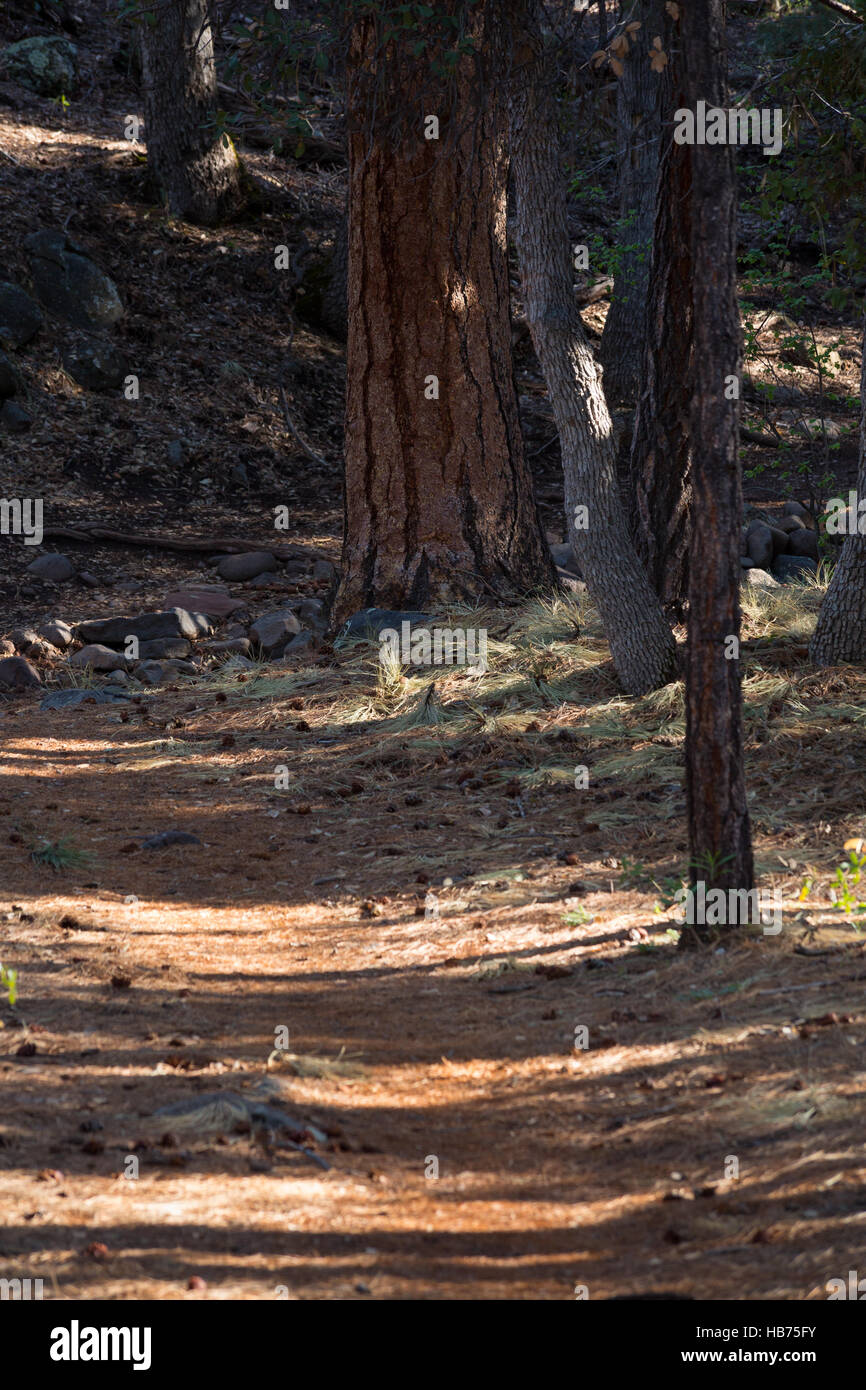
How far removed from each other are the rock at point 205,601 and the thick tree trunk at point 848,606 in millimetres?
4507

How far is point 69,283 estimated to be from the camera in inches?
517

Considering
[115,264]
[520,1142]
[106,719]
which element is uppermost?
[115,264]

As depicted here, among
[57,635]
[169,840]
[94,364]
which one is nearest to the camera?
[169,840]

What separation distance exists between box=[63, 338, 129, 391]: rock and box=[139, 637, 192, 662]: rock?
4969 mm

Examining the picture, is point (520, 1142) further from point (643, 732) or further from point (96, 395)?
point (96, 395)

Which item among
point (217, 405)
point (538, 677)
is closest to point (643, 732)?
point (538, 677)

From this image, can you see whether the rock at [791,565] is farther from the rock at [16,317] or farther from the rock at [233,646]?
the rock at [16,317]

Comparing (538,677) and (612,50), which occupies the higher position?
(612,50)

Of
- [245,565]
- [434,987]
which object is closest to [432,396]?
[245,565]

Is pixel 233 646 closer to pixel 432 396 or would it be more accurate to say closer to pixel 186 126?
pixel 432 396

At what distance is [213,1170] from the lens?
2887 millimetres

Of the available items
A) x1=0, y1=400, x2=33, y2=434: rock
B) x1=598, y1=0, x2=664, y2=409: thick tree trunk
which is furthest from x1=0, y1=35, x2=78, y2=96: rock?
x1=598, y1=0, x2=664, y2=409: thick tree trunk

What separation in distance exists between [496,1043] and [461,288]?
574cm

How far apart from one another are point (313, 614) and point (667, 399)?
3410mm
